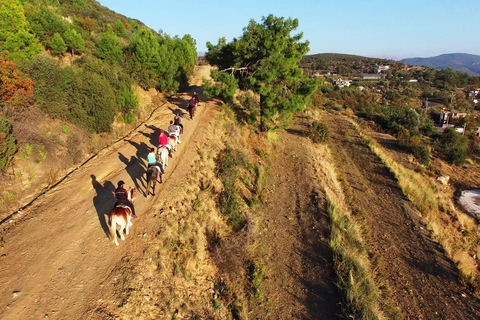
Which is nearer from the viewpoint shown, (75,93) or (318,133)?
(75,93)

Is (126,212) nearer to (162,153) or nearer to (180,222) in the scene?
(180,222)

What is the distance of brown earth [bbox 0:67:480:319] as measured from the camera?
699cm

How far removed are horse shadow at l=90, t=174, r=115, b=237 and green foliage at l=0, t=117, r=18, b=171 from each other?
116 inches

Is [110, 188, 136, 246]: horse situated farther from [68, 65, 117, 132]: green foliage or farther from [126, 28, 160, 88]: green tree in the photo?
[126, 28, 160, 88]: green tree

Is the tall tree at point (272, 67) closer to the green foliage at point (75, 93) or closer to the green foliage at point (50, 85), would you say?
the green foliage at point (75, 93)

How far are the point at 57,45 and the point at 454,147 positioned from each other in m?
37.6

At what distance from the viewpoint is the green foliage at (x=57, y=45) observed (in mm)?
20016

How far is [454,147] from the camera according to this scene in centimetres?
2716

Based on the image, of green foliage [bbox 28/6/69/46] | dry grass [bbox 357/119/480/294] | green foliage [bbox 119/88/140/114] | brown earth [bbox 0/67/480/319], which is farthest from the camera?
green foliage [bbox 28/6/69/46]

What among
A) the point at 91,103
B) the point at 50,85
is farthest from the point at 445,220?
the point at 50,85

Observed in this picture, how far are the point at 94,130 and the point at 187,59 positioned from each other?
1838 centimetres

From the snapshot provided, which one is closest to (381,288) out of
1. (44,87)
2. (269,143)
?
(269,143)

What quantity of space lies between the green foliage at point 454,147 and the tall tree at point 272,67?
19233 millimetres

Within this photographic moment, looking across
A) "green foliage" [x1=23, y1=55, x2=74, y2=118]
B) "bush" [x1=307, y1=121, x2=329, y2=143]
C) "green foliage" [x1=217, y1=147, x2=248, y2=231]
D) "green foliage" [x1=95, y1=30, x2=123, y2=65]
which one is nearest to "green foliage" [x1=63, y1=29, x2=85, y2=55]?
"green foliage" [x1=95, y1=30, x2=123, y2=65]
